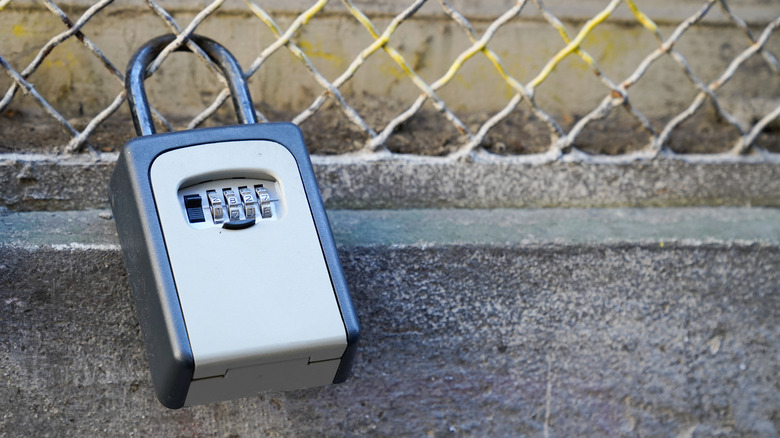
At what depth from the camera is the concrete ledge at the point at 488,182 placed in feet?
3.86

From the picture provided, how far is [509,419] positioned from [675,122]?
2.17 ft

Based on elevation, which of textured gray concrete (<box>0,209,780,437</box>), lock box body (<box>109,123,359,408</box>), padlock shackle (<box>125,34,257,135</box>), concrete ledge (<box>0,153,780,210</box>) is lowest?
textured gray concrete (<box>0,209,780,437</box>)

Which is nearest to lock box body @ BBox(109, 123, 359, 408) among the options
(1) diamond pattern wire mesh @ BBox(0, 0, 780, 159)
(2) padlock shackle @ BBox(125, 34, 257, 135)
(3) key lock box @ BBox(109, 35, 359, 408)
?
(3) key lock box @ BBox(109, 35, 359, 408)

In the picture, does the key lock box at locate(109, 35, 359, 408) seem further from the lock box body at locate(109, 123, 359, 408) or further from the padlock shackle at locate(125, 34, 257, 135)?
the padlock shackle at locate(125, 34, 257, 135)

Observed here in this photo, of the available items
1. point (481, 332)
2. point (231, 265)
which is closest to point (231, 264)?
point (231, 265)

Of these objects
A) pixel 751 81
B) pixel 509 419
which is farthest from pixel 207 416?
pixel 751 81

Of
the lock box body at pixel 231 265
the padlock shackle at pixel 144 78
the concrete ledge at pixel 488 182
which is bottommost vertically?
the concrete ledge at pixel 488 182

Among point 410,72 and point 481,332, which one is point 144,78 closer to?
point 410,72

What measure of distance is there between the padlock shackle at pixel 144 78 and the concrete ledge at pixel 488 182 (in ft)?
0.69

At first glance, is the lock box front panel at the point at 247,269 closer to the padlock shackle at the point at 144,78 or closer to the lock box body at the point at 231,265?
the lock box body at the point at 231,265

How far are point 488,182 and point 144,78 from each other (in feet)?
2.10

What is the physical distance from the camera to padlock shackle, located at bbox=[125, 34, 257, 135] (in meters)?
1.02

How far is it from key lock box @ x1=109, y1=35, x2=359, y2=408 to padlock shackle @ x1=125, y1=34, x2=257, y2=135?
4.0 inches

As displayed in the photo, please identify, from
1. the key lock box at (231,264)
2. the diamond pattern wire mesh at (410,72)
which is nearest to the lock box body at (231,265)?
the key lock box at (231,264)
